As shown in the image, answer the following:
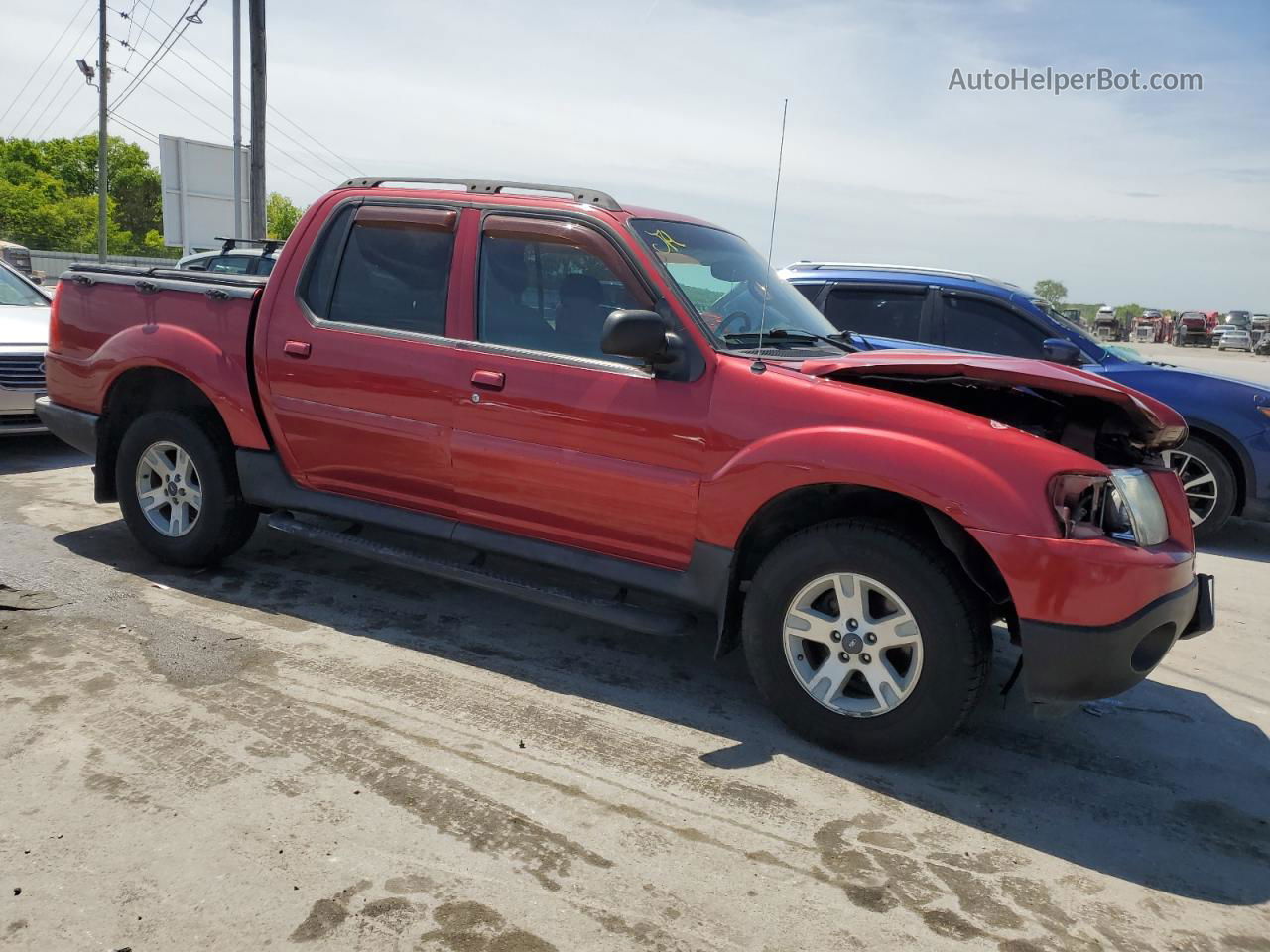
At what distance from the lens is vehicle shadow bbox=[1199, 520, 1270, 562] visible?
7031mm

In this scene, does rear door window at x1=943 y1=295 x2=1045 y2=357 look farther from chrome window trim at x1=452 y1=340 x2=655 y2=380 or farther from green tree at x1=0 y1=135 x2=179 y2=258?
green tree at x1=0 y1=135 x2=179 y2=258

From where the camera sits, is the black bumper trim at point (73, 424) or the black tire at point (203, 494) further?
the black bumper trim at point (73, 424)

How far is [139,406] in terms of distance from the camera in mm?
5227

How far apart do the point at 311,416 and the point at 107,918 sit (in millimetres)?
2564

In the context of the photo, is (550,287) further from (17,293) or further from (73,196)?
(73,196)

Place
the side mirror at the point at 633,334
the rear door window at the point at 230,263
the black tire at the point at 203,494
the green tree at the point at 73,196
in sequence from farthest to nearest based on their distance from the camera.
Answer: the green tree at the point at 73,196 < the rear door window at the point at 230,263 < the black tire at the point at 203,494 < the side mirror at the point at 633,334

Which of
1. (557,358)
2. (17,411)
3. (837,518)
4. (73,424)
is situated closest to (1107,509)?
(837,518)

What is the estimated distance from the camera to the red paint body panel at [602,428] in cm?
315

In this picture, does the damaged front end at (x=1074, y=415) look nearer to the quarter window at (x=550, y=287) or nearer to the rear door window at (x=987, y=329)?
the quarter window at (x=550, y=287)

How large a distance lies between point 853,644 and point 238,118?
2224cm

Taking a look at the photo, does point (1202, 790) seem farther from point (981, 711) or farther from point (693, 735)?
point (693, 735)

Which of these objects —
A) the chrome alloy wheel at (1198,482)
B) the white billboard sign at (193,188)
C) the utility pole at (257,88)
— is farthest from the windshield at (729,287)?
the white billboard sign at (193,188)

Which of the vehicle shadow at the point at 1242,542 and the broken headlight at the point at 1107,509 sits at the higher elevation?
the broken headlight at the point at 1107,509

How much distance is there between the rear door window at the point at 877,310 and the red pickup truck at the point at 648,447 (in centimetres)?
275
